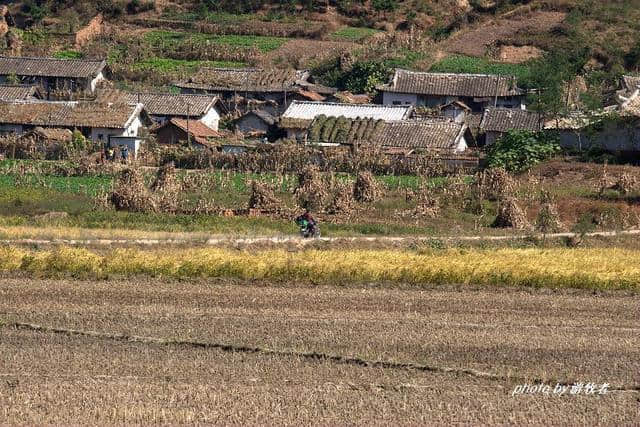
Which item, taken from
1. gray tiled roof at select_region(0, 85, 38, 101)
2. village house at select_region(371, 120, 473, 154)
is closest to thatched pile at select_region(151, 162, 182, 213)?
village house at select_region(371, 120, 473, 154)

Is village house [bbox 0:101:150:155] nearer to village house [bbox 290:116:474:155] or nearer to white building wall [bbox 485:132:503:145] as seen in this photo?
village house [bbox 290:116:474:155]

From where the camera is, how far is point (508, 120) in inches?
1836

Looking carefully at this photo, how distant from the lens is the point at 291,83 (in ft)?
182

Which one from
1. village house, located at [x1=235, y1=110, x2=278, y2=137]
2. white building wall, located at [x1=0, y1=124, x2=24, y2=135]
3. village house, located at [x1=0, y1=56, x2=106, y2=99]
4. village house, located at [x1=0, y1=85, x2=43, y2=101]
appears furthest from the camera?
village house, located at [x1=0, y1=56, x2=106, y2=99]

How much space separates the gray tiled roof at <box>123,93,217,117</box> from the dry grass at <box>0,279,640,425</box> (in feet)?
85.1

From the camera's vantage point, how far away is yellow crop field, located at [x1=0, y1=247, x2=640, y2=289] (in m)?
25.0

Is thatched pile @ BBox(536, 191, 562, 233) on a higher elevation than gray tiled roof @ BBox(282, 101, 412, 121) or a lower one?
higher

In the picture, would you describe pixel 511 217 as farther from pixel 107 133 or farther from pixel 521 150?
pixel 107 133

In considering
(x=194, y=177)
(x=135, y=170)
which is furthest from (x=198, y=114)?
(x=135, y=170)

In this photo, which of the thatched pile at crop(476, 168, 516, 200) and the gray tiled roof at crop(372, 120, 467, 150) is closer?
the thatched pile at crop(476, 168, 516, 200)

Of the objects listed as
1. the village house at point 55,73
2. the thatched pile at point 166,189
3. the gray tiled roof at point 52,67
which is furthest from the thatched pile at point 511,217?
the gray tiled roof at point 52,67

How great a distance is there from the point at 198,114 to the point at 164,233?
19.6 metres

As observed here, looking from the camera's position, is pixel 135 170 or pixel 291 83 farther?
pixel 291 83

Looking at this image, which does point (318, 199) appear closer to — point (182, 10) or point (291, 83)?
point (291, 83)
